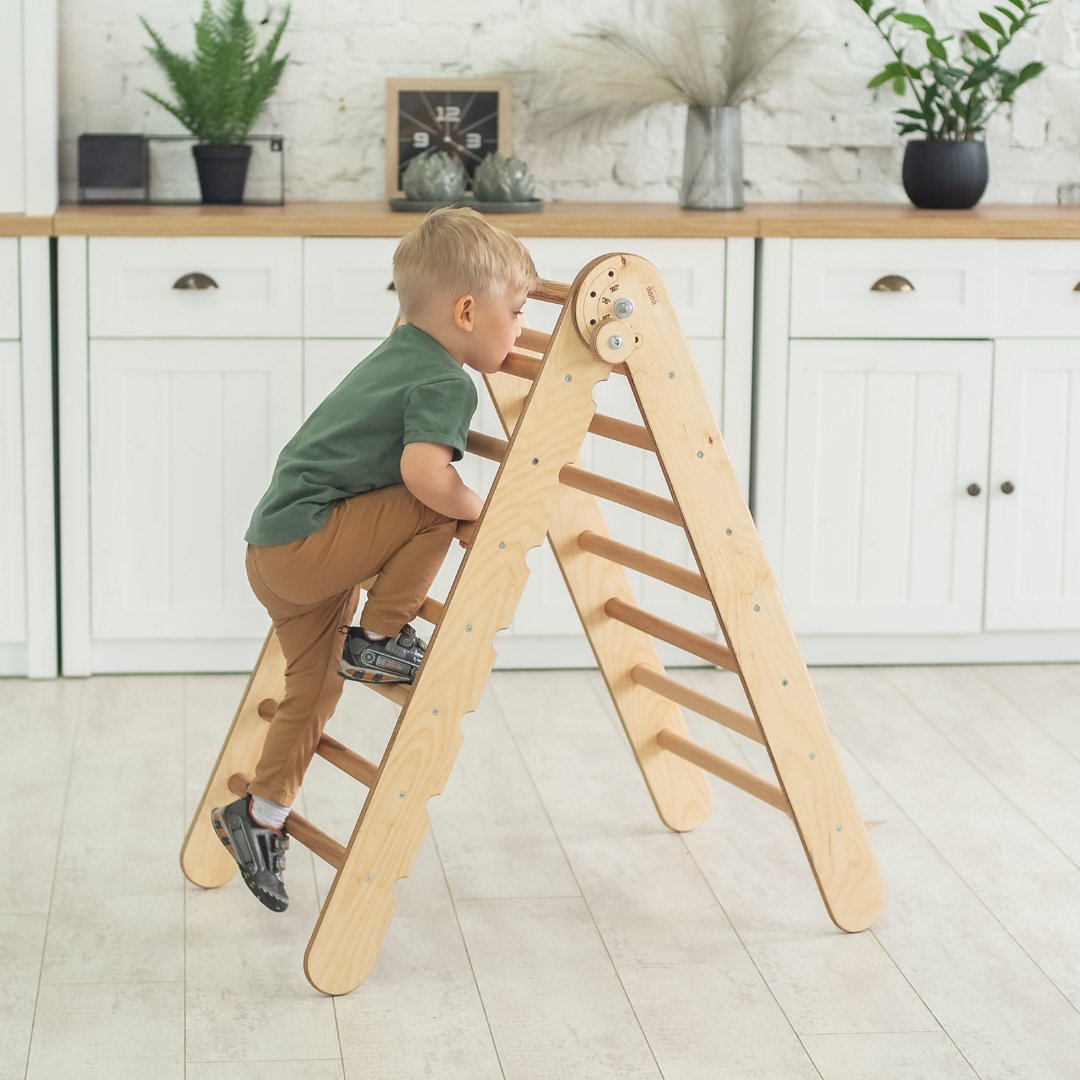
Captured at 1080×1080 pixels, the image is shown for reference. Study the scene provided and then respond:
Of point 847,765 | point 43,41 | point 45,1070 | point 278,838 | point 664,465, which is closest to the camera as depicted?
point 45,1070

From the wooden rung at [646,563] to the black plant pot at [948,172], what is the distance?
1654mm

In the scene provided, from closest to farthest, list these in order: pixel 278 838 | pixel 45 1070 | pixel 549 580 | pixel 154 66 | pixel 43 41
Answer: pixel 45 1070, pixel 278 838, pixel 43 41, pixel 549 580, pixel 154 66

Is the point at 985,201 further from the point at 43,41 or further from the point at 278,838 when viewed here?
the point at 278,838

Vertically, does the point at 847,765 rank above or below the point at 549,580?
below

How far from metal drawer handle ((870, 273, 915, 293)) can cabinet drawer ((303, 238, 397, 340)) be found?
3.38 ft

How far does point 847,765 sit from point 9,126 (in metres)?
2.13

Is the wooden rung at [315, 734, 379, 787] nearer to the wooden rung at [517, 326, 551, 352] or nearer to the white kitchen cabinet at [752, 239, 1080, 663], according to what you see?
Answer: the wooden rung at [517, 326, 551, 352]

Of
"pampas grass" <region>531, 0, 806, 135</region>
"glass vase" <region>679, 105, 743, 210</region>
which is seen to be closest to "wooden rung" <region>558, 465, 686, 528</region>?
"glass vase" <region>679, 105, 743, 210</region>

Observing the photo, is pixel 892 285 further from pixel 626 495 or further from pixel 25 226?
pixel 25 226

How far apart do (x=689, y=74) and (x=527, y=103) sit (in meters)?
0.47

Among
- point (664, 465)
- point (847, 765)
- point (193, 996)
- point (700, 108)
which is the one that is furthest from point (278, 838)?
point (700, 108)

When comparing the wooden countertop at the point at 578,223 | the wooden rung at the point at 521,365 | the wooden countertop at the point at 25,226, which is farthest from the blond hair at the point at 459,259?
the wooden countertop at the point at 25,226

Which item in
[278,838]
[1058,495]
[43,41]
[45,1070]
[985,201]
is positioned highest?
[43,41]

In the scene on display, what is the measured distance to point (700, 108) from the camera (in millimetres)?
3738
